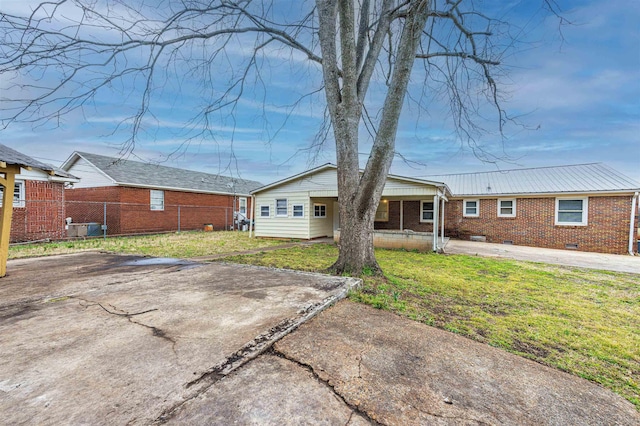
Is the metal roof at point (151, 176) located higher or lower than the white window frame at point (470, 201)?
higher

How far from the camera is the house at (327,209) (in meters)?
11.6

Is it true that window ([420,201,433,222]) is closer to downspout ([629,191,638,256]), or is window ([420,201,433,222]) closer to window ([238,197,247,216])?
downspout ([629,191,638,256])

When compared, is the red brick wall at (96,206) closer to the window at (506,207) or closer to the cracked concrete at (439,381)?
the cracked concrete at (439,381)

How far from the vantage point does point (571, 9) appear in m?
4.28

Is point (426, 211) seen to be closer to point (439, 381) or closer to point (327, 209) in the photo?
point (327, 209)

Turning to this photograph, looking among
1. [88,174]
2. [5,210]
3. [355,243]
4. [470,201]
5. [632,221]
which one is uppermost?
[88,174]

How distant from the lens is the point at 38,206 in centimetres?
1235

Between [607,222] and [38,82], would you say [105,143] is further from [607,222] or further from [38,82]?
[607,222]

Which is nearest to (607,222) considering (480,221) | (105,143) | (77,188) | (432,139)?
(480,221)

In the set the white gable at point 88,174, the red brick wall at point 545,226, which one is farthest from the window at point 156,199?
the red brick wall at point 545,226

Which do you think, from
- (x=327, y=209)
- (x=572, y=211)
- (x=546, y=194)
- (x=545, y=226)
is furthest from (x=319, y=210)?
(x=572, y=211)

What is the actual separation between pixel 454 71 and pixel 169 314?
693 cm

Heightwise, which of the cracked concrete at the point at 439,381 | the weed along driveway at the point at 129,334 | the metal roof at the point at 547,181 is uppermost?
the metal roof at the point at 547,181

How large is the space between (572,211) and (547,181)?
2.27 m
